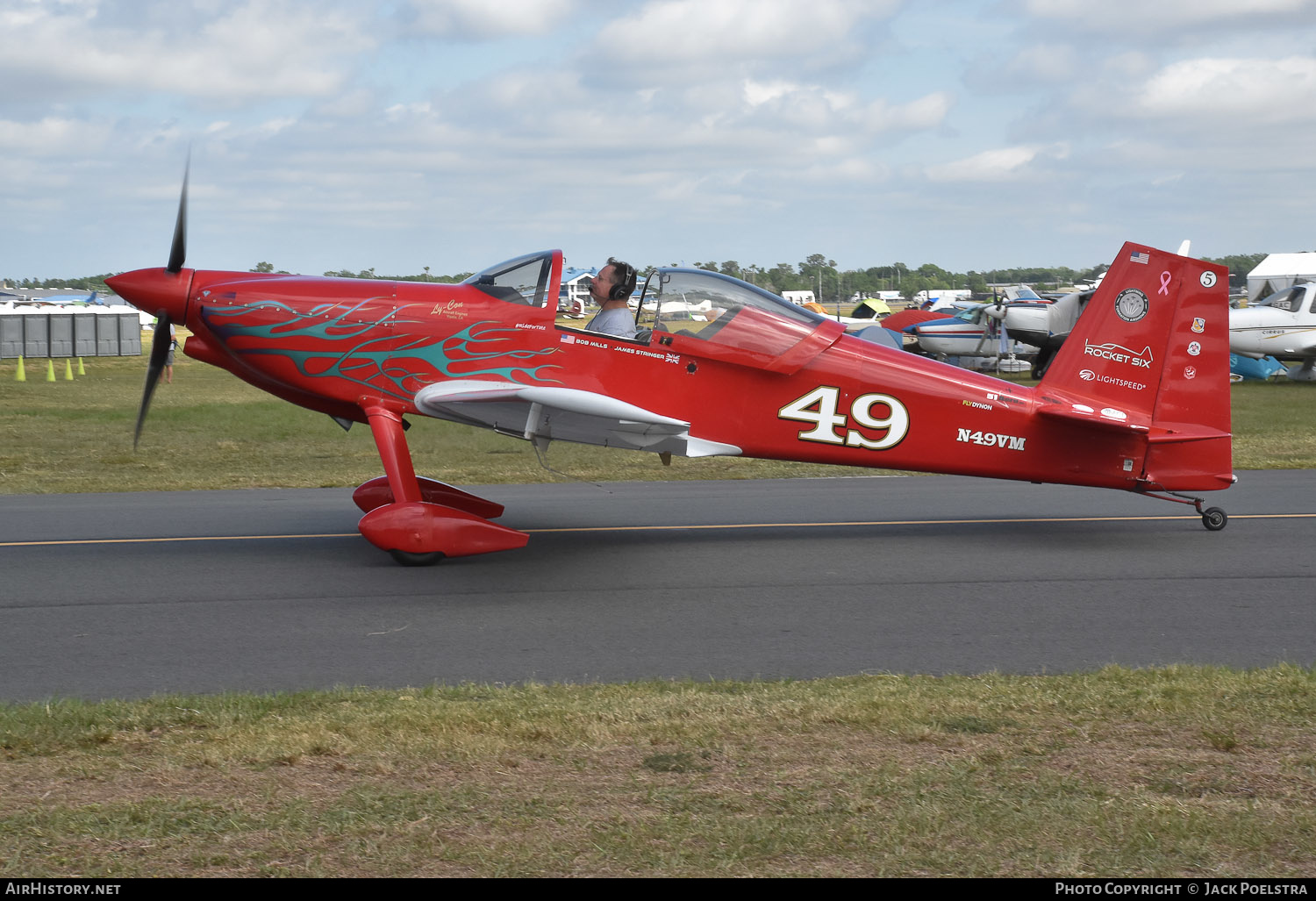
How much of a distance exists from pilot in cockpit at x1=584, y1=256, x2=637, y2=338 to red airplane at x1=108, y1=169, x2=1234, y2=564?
0.11 metres

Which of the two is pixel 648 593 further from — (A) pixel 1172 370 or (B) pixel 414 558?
(A) pixel 1172 370

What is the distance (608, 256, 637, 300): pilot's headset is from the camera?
9.62 meters

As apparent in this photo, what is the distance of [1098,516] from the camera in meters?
11.4

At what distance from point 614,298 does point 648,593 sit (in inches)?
107

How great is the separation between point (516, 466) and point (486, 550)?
21.9ft

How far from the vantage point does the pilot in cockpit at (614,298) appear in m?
9.55

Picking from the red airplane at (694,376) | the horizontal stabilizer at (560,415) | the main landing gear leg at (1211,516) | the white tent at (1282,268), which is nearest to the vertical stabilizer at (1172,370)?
the red airplane at (694,376)

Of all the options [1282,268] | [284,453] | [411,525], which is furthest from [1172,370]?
[1282,268]

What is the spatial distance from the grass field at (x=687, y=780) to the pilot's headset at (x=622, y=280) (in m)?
4.50

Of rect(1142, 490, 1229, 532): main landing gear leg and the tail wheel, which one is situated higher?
rect(1142, 490, 1229, 532): main landing gear leg

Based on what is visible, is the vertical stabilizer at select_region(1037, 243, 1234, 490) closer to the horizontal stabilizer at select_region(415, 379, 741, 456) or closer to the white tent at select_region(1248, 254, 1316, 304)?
the horizontal stabilizer at select_region(415, 379, 741, 456)

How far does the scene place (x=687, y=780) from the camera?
14.7 feet

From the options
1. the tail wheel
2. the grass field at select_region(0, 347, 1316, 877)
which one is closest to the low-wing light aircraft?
the tail wheel
